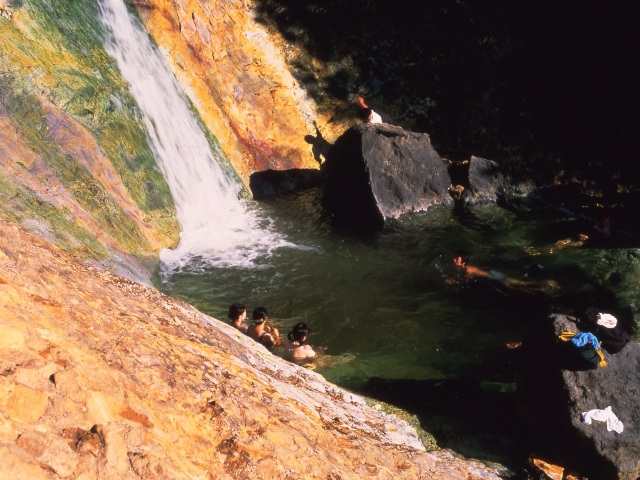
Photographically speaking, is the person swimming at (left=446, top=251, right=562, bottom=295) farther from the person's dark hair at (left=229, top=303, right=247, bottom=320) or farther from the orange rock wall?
the orange rock wall

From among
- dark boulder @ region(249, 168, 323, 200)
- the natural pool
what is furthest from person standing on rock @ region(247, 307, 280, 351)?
dark boulder @ region(249, 168, 323, 200)

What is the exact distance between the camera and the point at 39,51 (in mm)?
7633

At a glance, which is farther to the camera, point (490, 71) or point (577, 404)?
point (490, 71)

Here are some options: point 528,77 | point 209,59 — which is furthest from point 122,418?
point 528,77

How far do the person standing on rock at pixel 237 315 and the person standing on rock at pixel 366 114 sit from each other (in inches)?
306

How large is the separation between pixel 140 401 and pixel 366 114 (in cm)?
1188

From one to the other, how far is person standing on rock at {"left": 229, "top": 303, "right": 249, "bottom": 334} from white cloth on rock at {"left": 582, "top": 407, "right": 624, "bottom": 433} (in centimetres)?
397

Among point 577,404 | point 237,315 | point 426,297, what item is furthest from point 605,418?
point 237,315

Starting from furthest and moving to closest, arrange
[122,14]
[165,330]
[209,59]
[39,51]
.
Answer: [209,59]
[122,14]
[39,51]
[165,330]

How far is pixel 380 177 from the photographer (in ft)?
37.9

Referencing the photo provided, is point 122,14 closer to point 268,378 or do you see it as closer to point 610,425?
point 268,378

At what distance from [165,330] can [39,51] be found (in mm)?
5815

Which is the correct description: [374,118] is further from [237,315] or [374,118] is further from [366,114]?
[237,315]

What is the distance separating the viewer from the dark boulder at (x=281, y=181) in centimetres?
1220
